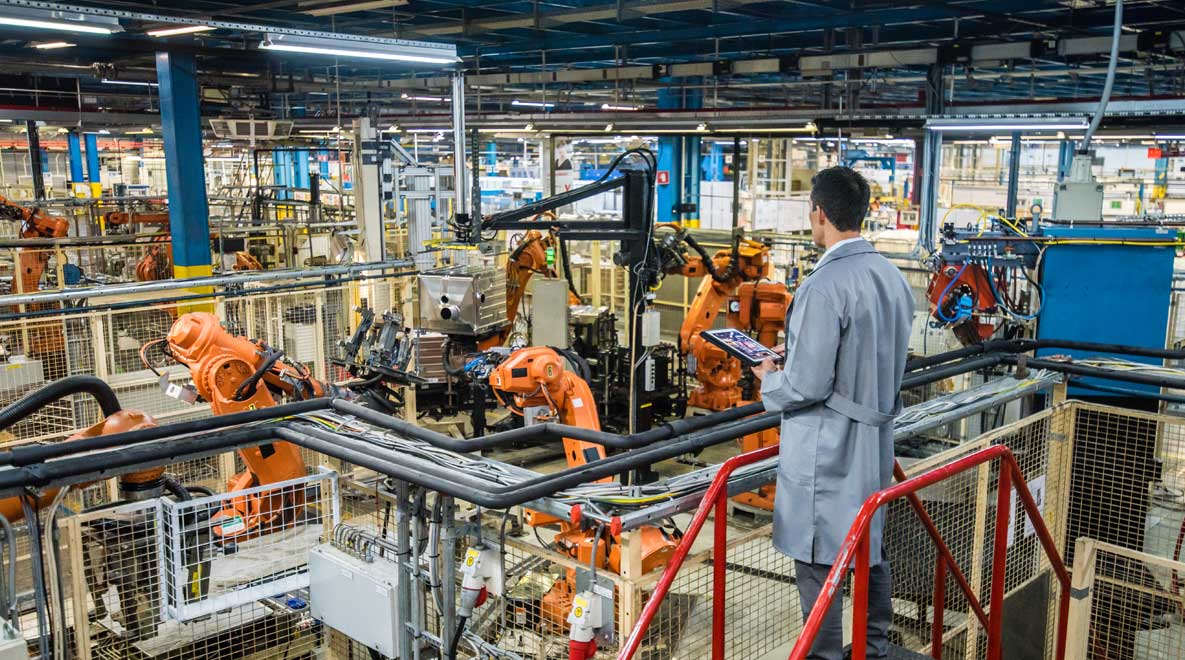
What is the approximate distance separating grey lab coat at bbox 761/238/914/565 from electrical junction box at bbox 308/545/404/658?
123 centimetres

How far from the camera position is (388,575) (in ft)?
9.95

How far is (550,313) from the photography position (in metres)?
10.6

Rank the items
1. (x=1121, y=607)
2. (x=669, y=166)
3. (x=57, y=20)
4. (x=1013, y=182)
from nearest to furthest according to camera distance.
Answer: (x=1121, y=607) < (x=57, y=20) < (x=1013, y=182) < (x=669, y=166)

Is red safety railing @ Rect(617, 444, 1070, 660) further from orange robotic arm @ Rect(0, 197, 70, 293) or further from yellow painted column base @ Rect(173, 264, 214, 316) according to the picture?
Result: orange robotic arm @ Rect(0, 197, 70, 293)

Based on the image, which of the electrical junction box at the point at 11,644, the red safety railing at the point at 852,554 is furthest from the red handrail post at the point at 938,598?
the electrical junction box at the point at 11,644

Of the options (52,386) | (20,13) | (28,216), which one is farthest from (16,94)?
(52,386)

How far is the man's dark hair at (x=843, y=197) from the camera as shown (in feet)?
9.81

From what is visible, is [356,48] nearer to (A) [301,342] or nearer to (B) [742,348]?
(A) [301,342]

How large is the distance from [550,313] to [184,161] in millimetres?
4290

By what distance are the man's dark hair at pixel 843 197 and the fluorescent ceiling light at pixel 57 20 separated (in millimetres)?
5075

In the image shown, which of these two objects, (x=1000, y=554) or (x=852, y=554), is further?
(x=1000, y=554)

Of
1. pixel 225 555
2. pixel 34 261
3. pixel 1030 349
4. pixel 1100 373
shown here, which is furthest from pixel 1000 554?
pixel 34 261

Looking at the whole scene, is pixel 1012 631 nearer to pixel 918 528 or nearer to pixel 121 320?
pixel 918 528

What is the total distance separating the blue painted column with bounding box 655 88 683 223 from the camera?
1864 centimetres
